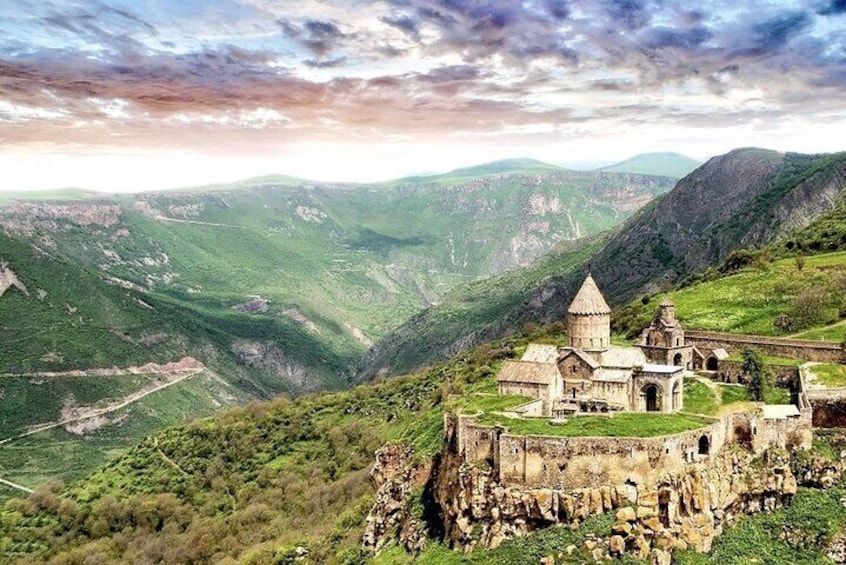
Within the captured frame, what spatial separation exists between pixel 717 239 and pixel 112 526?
135 m

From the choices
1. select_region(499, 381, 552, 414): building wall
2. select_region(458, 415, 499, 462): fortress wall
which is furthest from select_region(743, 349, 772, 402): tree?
select_region(458, 415, 499, 462): fortress wall

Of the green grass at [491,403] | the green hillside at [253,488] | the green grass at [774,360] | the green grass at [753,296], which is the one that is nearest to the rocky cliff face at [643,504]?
the green grass at [491,403]

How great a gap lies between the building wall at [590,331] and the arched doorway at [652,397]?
639 cm

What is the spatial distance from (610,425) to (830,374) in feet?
65.6

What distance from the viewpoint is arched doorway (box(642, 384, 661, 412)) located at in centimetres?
5066

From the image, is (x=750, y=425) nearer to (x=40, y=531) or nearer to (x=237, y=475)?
(x=237, y=475)

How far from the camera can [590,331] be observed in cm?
5728

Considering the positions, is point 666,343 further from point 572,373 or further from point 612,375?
point 572,373

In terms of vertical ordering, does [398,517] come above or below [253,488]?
above

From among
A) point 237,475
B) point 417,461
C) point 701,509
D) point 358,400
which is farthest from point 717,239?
point 701,509

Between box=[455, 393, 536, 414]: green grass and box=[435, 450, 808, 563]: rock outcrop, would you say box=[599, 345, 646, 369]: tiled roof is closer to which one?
box=[455, 393, 536, 414]: green grass

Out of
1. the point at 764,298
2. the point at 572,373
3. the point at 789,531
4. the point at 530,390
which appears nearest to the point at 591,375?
the point at 572,373

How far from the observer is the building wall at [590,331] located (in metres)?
57.2

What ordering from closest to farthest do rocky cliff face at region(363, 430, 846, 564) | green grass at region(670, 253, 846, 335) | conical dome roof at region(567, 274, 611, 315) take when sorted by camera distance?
rocky cliff face at region(363, 430, 846, 564)
conical dome roof at region(567, 274, 611, 315)
green grass at region(670, 253, 846, 335)
